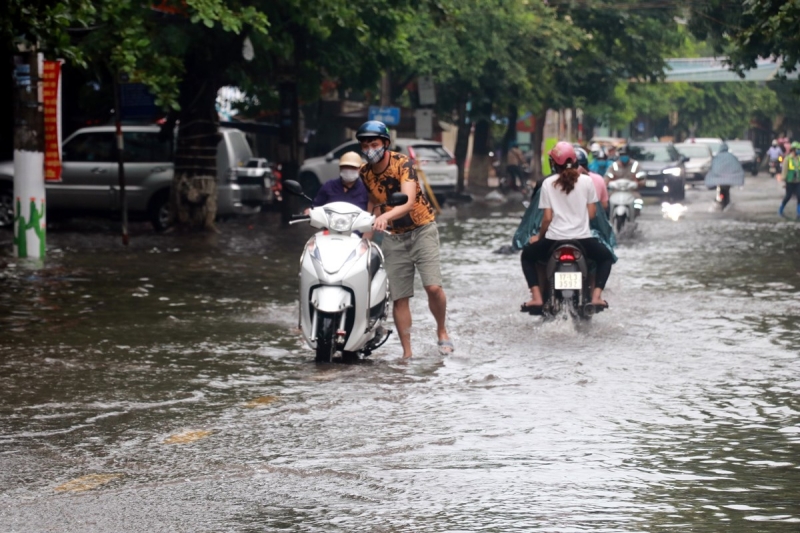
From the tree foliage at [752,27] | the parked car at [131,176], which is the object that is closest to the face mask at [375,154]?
the tree foliage at [752,27]

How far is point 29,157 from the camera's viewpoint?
18266 mm

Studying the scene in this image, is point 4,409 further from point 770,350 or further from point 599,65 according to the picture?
point 599,65

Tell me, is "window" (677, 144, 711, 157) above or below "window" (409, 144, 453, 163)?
below

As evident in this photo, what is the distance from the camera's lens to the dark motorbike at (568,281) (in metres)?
11.6

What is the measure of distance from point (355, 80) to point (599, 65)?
19689 mm

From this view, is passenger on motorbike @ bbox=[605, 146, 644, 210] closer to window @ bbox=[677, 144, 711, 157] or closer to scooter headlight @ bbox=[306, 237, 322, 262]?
scooter headlight @ bbox=[306, 237, 322, 262]

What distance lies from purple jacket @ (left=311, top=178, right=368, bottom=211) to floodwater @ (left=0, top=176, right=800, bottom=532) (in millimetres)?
1121

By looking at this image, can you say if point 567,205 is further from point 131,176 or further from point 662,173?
point 662,173

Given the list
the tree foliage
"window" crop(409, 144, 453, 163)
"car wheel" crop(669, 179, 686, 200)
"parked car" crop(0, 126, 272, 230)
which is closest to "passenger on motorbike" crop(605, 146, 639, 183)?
the tree foliage

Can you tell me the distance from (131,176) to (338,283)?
54.3 feet

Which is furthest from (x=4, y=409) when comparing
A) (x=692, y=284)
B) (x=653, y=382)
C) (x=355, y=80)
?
(x=355, y=80)

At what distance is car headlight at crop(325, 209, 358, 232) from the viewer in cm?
985

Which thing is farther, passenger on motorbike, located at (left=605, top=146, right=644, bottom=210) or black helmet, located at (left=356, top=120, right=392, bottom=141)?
passenger on motorbike, located at (left=605, top=146, right=644, bottom=210)

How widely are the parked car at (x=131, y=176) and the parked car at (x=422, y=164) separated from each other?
7767 mm
